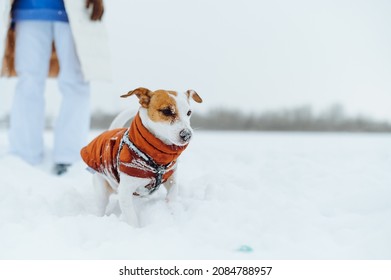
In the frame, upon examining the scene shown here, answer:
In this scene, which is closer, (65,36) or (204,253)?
(204,253)

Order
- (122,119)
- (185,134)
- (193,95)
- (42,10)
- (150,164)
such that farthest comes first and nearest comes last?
(42,10), (122,119), (193,95), (150,164), (185,134)

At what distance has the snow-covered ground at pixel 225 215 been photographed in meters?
1.46

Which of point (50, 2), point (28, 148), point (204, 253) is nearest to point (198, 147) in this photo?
point (28, 148)

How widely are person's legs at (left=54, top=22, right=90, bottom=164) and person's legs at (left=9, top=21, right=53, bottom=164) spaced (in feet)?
0.32

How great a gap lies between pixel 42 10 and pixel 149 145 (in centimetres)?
154

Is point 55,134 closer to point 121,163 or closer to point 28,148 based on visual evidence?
point 28,148

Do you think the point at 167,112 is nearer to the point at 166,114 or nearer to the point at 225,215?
the point at 166,114

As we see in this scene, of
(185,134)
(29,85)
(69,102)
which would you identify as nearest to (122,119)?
(185,134)

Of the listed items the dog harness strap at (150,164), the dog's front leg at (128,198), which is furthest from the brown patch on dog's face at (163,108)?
the dog's front leg at (128,198)

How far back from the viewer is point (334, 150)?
3338mm

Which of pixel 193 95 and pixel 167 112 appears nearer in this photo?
pixel 167 112

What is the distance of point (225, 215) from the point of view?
1.78m

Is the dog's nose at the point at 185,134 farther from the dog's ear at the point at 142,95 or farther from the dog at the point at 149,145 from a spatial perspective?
the dog's ear at the point at 142,95

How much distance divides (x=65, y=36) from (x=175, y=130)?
151 cm
